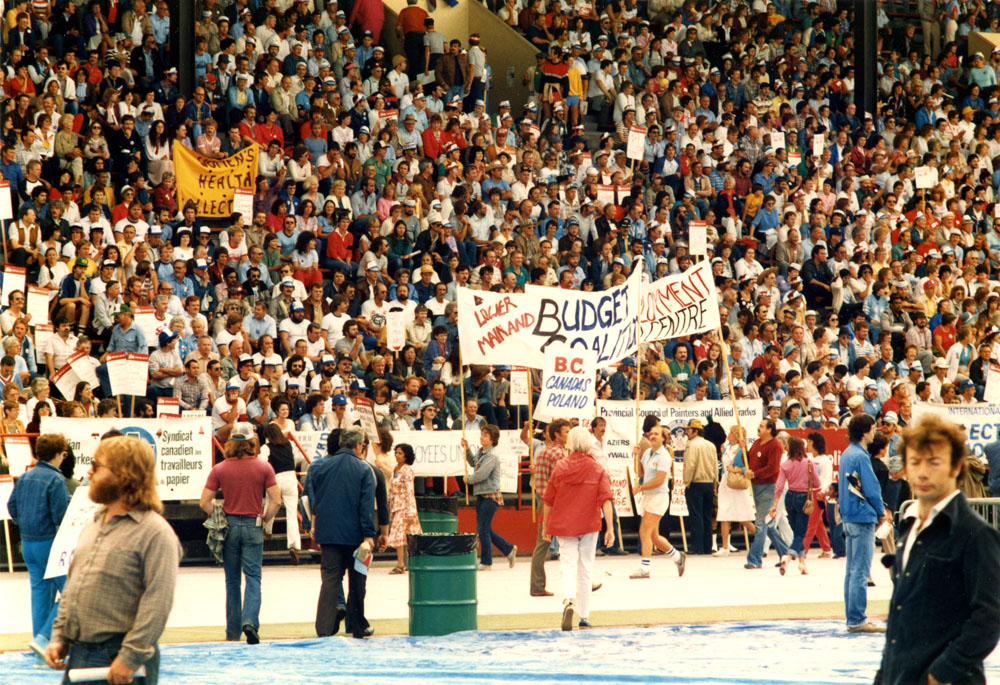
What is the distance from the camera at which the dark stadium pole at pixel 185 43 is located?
23516 millimetres

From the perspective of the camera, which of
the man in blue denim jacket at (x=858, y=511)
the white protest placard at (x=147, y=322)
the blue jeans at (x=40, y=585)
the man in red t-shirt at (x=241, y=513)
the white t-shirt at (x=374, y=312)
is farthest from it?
the white t-shirt at (x=374, y=312)

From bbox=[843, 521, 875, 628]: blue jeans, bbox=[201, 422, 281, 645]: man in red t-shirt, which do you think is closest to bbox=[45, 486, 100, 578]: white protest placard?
bbox=[201, 422, 281, 645]: man in red t-shirt

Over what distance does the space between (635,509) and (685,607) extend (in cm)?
610

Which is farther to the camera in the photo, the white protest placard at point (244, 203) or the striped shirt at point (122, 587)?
the white protest placard at point (244, 203)

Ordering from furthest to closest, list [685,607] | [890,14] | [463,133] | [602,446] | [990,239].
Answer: [890,14], [990,239], [463,133], [602,446], [685,607]

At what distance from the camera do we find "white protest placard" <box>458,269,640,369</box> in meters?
17.7

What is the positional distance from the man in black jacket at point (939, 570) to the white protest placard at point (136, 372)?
13.3m

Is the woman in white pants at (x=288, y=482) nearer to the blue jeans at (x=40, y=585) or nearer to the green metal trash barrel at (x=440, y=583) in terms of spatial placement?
the green metal trash barrel at (x=440, y=583)

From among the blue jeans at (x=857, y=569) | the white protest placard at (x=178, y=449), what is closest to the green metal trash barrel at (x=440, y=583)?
the blue jeans at (x=857, y=569)

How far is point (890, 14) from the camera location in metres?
35.5

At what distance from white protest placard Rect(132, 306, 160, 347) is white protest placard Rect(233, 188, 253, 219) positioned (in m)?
3.28

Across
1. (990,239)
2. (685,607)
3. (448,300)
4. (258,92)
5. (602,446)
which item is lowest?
(685,607)

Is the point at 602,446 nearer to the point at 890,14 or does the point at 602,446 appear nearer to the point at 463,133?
the point at 463,133

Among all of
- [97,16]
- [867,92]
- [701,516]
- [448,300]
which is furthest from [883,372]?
[97,16]
